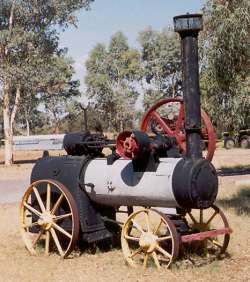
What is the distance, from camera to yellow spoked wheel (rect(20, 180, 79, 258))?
732 cm

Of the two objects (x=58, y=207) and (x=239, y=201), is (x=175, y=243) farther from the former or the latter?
(x=239, y=201)

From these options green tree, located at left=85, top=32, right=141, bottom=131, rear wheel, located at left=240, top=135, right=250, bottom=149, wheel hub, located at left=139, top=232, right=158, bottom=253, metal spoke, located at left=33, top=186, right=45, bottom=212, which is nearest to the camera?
wheel hub, located at left=139, top=232, right=158, bottom=253

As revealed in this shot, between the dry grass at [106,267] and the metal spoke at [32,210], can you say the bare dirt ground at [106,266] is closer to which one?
the dry grass at [106,267]

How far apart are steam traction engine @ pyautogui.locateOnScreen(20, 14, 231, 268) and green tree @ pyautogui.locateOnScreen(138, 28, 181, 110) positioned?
188 ft

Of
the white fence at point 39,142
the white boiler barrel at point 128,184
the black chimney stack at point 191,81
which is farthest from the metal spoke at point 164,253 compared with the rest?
the white fence at point 39,142

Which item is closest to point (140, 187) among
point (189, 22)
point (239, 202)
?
point (189, 22)

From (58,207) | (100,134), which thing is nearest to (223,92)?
(100,134)

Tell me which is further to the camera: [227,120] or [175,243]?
[227,120]

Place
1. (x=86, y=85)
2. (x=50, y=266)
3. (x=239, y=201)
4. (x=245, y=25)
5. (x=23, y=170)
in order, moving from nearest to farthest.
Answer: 1. (x=50, y=266)
2. (x=245, y=25)
3. (x=239, y=201)
4. (x=23, y=170)
5. (x=86, y=85)

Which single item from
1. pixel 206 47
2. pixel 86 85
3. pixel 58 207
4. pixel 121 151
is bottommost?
pixel 58 207

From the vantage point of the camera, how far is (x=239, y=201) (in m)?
12.1

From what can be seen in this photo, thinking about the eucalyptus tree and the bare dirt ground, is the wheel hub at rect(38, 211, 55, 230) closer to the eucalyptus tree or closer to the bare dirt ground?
the bare dirt ground

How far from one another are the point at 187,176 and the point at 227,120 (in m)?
6.83

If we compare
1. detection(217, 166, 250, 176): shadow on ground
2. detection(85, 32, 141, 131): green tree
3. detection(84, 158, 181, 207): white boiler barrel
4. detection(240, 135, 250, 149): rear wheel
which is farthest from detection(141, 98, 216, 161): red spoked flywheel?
detection(85, 32, 141, 131): green tree
